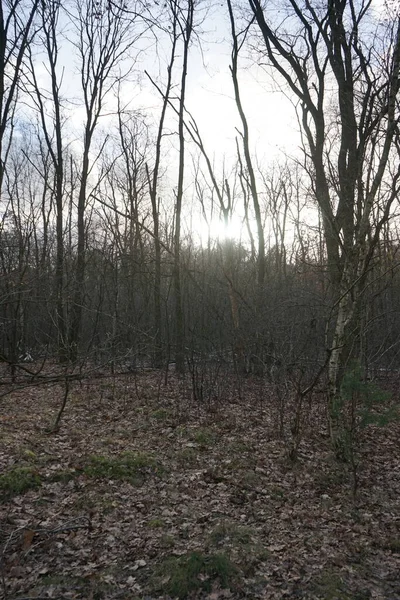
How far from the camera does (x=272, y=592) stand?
3607mm

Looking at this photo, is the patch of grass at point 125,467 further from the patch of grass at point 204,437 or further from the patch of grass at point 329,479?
the patch of grass at point 329,479

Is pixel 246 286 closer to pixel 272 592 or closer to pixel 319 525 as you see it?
pixel 319 525

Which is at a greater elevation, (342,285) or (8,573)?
(342,285)

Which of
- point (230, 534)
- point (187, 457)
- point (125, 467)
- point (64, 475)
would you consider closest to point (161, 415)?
point (187, 457)

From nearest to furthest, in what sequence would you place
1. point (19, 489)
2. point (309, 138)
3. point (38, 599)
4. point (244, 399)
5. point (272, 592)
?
point (38, 599) < point (272, 592) < point (19, 489) < point (244, 399) < point (309, 138)

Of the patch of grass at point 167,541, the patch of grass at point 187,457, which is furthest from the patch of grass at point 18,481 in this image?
the patch of grass at point 187,457

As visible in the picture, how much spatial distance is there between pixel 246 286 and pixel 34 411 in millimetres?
8374

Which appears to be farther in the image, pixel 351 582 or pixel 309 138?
pixel 309 138

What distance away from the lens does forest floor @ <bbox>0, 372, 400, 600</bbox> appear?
3734 millimetres

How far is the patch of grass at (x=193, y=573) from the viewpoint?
11.9 ft

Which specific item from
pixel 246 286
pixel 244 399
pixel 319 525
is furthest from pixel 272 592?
pixel 246 286

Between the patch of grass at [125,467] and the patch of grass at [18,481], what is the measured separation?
25.7 inches

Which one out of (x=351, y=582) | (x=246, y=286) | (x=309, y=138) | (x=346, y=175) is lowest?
(x=351, y=582)

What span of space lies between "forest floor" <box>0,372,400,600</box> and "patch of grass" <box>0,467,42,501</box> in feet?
0.05
